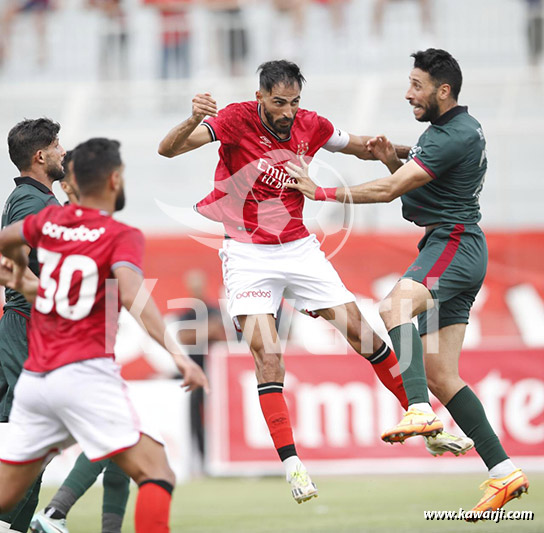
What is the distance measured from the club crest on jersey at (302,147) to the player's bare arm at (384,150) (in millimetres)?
501

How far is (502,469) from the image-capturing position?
8.00m

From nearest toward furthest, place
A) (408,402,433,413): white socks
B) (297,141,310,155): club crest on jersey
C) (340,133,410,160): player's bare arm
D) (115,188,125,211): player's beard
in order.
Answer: (115,188,125,211): player's beard
(408,402,433,413): white socks
(297,141,310,155): club crest on jersey
(340,133,410,160): player's bare arm

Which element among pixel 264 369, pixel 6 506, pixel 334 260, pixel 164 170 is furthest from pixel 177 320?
pixel 6 506

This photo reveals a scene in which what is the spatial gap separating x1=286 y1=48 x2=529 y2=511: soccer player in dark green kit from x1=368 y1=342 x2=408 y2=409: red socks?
26cm

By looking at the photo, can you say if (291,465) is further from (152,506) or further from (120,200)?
(120,200)

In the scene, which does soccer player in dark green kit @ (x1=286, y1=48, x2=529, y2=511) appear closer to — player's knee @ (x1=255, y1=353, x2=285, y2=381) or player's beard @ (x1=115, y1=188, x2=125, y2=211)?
player's knee @ (x1=255, y1=353, x2=285, y2=381)

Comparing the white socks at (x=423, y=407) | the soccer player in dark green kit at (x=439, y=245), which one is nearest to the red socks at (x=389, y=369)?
the soccer player in dark green kit at (x=439, y=245)

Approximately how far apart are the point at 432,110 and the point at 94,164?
10.1ft

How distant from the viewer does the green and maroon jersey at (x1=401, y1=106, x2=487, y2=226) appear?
774 centimetres

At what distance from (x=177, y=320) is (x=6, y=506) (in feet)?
27.8

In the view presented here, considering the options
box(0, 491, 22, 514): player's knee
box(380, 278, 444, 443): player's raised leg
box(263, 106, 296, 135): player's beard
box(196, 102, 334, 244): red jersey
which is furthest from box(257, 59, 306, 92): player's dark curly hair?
box(0, 491, 22, 514): player's knee

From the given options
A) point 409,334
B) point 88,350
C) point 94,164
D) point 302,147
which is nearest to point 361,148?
point 302,147

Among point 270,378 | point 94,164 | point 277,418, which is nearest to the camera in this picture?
point 94,164

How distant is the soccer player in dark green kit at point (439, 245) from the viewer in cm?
773
